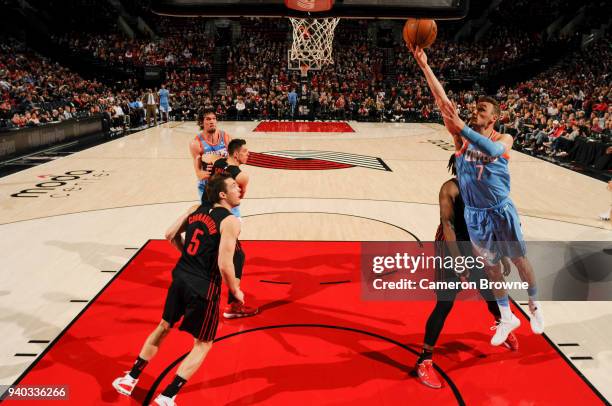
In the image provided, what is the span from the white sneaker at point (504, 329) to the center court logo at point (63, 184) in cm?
814

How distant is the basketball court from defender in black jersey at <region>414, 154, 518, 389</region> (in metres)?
0.17

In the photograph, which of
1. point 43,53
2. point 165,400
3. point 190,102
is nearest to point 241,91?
point 190,102

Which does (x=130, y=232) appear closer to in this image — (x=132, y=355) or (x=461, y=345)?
(x=132, y=355)

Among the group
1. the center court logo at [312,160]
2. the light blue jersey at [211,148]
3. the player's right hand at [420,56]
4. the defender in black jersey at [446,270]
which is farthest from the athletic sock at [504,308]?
the center court logo at [312,160]

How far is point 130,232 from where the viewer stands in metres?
7.18

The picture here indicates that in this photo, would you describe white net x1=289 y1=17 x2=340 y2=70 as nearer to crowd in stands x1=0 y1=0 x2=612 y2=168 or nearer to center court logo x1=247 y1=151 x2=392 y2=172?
center court logo x1=247 y1=151 x2=392 y2=172

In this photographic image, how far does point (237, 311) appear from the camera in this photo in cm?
469

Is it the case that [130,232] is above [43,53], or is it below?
below

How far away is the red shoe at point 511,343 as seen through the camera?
4.13 metres

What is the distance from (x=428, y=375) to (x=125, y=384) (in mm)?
2151

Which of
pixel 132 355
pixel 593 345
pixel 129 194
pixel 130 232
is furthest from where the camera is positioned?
pixel 129 194

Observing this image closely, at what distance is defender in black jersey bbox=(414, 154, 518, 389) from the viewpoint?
3.51m

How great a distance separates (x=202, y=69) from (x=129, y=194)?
20201 mm

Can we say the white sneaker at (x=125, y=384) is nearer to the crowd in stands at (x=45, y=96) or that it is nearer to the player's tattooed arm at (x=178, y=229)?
the player's tattooed arm at (x=178, y=229)
